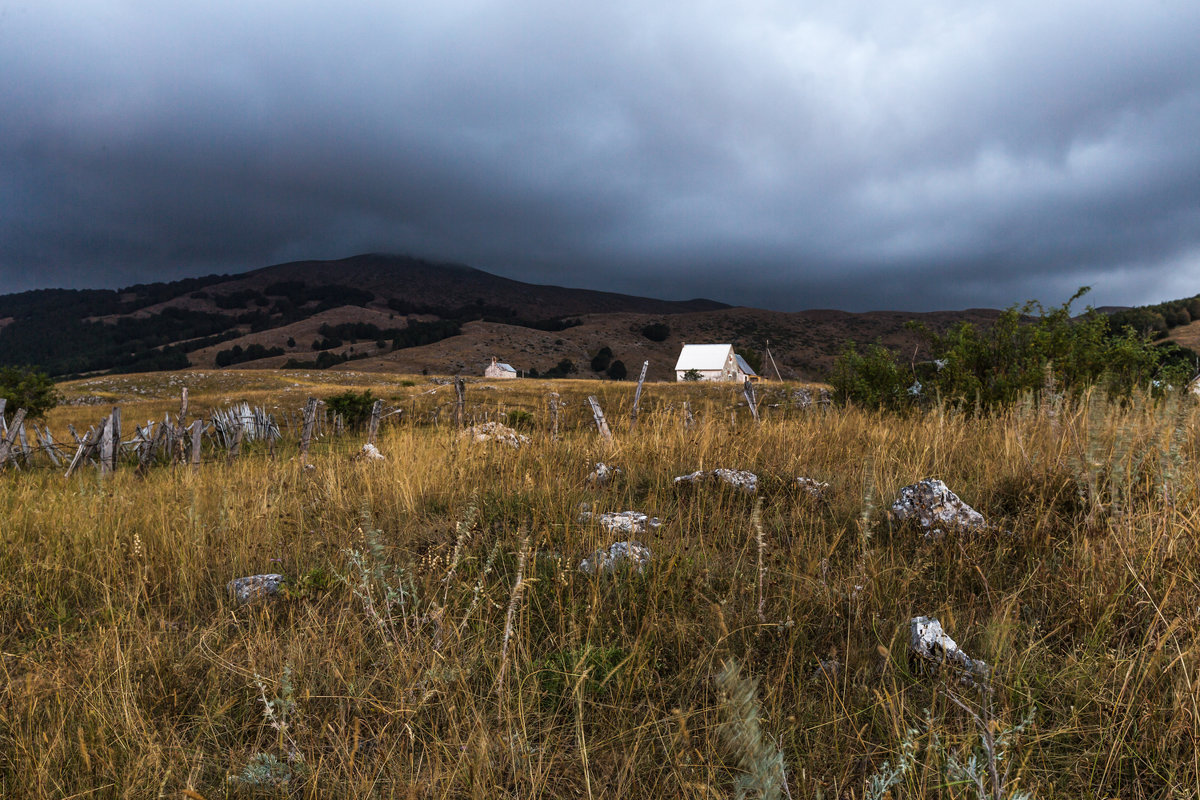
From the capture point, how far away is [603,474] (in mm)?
5316

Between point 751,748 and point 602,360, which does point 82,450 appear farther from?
point 602,360

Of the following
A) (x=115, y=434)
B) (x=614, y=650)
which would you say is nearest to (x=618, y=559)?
(x=614, y=650)

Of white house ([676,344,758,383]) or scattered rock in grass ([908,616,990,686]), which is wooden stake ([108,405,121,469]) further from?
white house ([676,344,758,383])

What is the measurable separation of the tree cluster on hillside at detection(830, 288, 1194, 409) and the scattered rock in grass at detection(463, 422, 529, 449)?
20.7 feet

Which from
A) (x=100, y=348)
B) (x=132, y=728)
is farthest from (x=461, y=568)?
(x=100, y=348)

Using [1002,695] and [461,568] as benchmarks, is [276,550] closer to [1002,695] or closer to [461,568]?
[461,568]

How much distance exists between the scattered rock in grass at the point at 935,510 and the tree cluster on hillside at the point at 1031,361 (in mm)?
5542

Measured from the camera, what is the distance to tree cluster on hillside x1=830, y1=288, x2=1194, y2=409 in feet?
29.7

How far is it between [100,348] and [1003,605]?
670 ft

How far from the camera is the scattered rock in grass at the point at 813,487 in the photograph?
445 cm

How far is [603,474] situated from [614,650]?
9.33 feet

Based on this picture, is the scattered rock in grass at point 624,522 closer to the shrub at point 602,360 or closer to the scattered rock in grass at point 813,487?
the scattered rock in grass at point 813,487

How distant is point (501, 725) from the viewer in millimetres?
2117

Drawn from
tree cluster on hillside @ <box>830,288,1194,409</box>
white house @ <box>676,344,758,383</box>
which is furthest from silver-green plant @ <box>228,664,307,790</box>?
white house @ <box>676,344,758,383</box>
